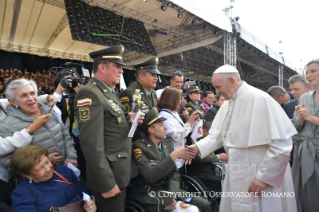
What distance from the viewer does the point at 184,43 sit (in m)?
11.4

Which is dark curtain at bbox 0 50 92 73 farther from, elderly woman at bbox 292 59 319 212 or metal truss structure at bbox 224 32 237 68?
elderly woman at bbox 292 59 319 212

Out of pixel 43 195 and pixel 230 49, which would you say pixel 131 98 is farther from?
pixel 230 49

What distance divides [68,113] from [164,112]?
124cm

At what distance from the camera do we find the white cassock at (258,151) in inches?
64.2

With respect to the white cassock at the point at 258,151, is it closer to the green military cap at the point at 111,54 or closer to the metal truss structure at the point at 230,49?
the green military cap at the point at 111,54

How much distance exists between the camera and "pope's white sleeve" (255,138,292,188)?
1.61 metres

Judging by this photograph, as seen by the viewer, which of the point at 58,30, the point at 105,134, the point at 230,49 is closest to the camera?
the point at 105,134

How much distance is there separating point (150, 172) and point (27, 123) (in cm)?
119

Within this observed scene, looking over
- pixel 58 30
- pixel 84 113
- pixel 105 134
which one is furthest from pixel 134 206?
pixel 58 30

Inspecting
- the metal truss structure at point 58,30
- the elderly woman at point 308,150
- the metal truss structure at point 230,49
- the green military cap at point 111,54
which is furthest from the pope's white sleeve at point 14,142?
the metal truss structure at point 230,49

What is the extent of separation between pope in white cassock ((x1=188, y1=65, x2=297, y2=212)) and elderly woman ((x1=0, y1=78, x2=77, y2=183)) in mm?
1552

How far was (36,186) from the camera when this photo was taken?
5.57 feet

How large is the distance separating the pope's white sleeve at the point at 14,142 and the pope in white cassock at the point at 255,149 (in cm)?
165

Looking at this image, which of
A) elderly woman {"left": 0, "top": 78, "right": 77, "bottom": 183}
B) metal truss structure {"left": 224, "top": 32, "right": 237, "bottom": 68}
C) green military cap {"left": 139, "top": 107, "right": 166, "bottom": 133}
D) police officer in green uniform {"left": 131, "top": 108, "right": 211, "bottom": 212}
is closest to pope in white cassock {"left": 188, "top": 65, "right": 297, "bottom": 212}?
police officer in green uniform {"left": 131, "top": 108, "right": 211, "bottom": 212}
